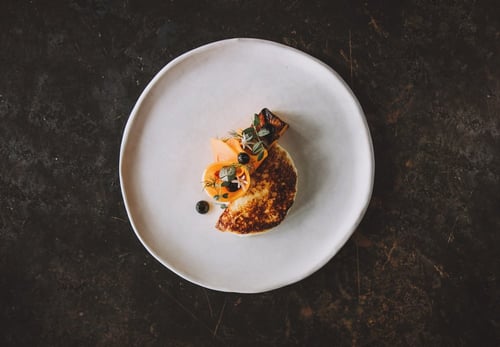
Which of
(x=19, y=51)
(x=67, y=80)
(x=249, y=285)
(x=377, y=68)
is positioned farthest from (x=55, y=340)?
(x=377, y=68)

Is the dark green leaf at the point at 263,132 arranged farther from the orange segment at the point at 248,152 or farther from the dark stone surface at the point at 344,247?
the dark stone surface at the point at 344,247

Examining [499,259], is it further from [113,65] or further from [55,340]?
[55,340]

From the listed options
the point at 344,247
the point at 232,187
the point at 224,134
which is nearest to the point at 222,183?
the point at 232,187

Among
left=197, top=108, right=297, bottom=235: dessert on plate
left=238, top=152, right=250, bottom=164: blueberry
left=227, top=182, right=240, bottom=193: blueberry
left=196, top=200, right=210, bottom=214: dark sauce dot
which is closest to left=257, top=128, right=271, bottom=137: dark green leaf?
left=197, top=108, right=297, bottom=235: dessert on plate

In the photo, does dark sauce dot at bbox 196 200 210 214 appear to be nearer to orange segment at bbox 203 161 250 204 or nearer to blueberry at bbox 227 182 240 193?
orange segment at bbox 203 161 250 204

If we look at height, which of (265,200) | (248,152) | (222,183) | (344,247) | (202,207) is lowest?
(344,247)

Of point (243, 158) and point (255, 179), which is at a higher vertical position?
point (243, 158)

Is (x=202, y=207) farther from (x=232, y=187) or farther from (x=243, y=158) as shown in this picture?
(x=243, y=158)

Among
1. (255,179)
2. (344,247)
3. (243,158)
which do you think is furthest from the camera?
(344,247)
